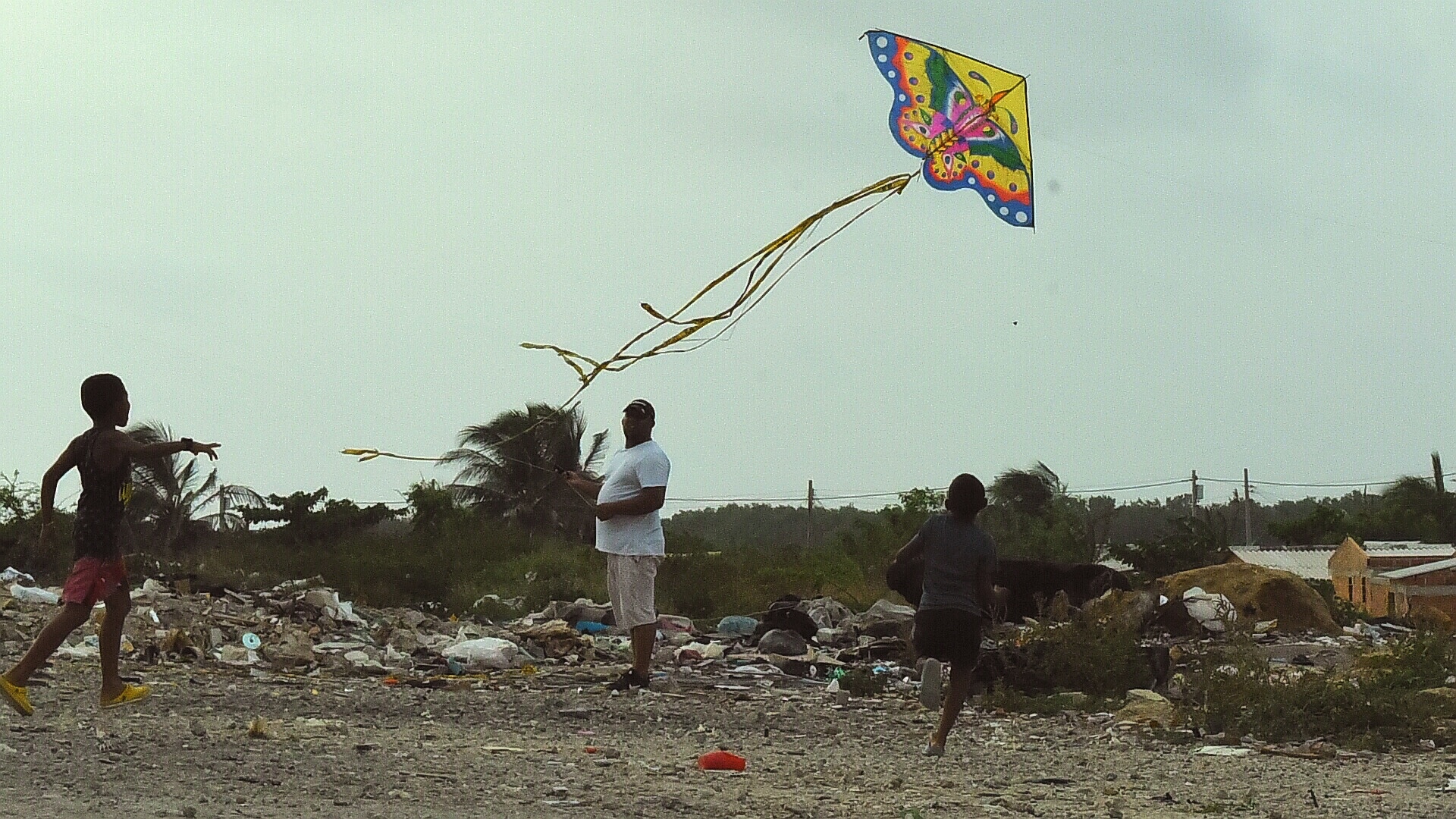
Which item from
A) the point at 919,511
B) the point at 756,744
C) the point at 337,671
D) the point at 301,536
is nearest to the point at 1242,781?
the point at 756,744

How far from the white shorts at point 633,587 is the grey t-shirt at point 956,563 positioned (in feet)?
6.73

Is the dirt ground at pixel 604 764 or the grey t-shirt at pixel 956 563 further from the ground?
the grey t-shirt at pixel 956 563

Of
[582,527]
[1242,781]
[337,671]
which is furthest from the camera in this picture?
[582,527]

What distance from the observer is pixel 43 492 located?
623 cm

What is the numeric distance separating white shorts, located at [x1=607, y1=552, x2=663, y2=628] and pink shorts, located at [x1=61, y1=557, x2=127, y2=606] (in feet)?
8.47

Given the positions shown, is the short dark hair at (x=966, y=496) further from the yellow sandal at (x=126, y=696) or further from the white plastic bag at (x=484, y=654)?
the white plastic bag at (x=484, y=654)

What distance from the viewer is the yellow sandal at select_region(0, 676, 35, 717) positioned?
593cm

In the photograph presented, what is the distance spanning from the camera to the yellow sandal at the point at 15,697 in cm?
593

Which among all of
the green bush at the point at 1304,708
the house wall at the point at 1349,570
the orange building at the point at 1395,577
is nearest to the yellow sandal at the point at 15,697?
the green bush at the point at 1304,708

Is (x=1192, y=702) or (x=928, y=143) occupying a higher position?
(x=928, y=143)

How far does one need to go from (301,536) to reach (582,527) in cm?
695

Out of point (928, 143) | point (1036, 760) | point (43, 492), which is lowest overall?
point (1036, 760)

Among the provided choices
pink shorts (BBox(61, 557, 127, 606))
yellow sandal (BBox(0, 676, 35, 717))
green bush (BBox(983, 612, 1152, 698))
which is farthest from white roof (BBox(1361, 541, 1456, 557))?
yellow sandal (BBox(0, 676, 35, 717))

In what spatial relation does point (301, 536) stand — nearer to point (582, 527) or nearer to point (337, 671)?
point (582, 527)
